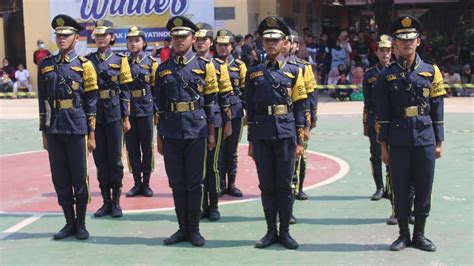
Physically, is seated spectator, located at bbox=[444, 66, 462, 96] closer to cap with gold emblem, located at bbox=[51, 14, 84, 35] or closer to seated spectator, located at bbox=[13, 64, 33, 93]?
seated spectator, located at bbox=[13, 64, 33, 93]

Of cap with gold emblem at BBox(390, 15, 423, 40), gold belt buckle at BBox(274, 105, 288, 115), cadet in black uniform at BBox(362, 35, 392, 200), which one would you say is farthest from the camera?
cadet in black uniform at BBox(362, 35, 392, 200)

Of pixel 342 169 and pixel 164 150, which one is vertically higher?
pixel 164 150

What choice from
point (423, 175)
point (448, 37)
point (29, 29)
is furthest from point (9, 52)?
point (423, 175)

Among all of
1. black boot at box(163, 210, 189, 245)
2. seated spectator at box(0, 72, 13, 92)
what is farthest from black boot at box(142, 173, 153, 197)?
seated spectator at box(0, 72, 13, 92)

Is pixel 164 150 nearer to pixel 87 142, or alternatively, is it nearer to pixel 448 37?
pixel 87 142

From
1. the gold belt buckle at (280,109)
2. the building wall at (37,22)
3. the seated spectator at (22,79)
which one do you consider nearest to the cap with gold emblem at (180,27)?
the gold belt buckle at (280,109)

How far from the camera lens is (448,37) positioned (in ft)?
87.9

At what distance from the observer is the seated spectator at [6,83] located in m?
24.8

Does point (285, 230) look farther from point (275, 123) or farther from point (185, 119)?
point (185, 119)

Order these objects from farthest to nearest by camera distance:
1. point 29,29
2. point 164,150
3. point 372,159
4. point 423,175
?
point 29,29, point 372,159, point 164,150, point 423,175

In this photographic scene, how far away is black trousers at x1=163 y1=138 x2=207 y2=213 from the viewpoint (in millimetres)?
7070

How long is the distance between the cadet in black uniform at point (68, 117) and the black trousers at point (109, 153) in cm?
92

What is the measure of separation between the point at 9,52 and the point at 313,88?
2156 cm

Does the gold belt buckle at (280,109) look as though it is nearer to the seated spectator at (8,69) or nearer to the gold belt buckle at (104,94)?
the gold belt buckle at (104,94)
